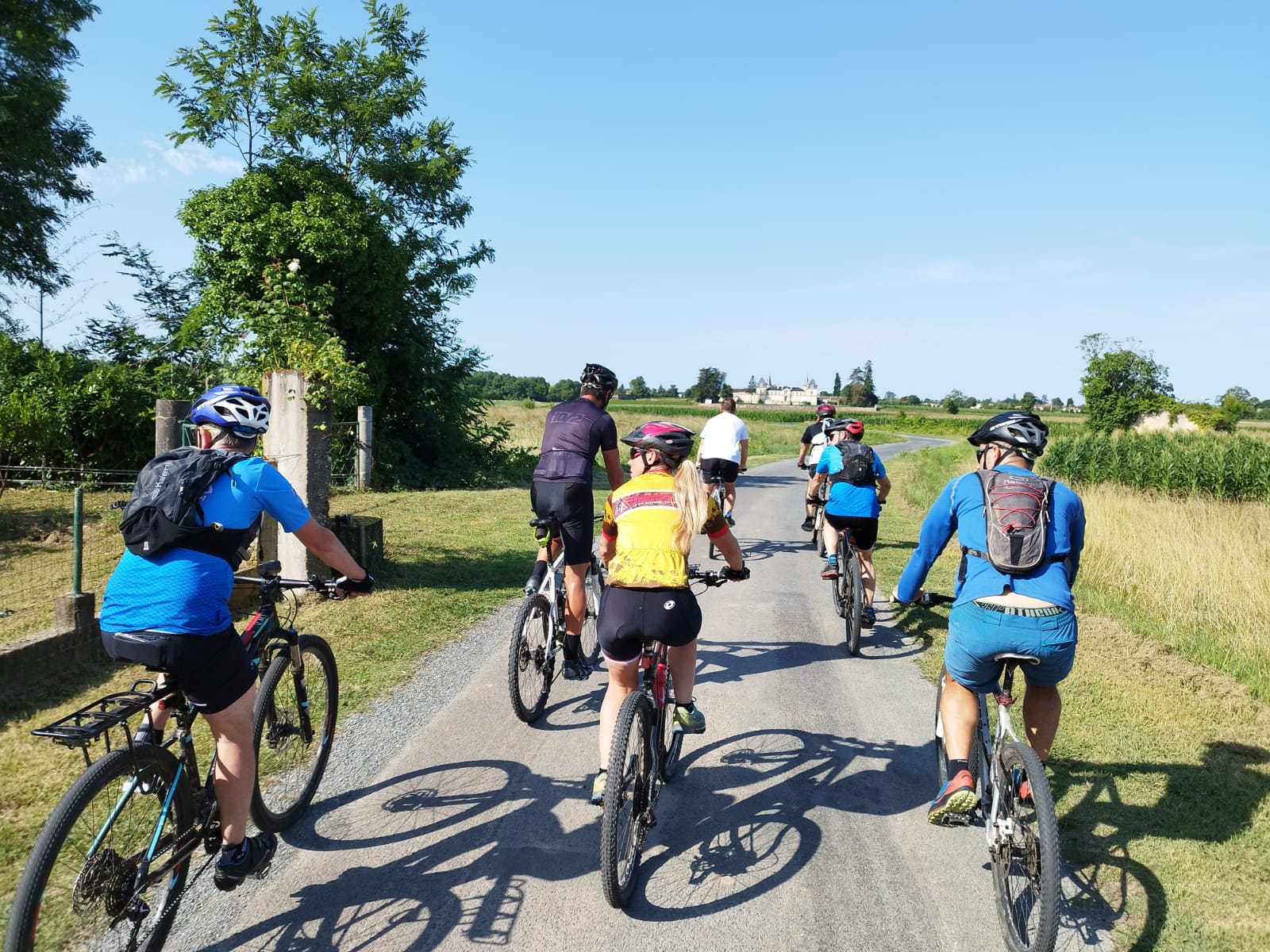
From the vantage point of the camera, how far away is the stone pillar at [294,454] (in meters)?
7.75

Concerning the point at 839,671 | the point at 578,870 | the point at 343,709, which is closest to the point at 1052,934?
the point at 578,870

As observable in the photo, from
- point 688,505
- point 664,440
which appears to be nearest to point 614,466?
point 664,440

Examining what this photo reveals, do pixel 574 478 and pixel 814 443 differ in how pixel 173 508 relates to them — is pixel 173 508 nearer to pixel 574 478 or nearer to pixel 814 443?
pixel 574 478

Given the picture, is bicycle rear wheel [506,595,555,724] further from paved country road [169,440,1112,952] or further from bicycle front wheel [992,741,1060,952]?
bicycle front wheel [992,741,1060,952]

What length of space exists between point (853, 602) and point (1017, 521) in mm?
3753

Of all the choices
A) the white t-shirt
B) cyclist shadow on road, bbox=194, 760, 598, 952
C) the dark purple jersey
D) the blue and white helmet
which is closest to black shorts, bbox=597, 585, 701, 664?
cyclist shadow on road, bbox=194, 760, 598, 952

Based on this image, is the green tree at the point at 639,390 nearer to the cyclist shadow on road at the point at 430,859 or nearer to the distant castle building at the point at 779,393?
the distant castle building at the point at 779,393

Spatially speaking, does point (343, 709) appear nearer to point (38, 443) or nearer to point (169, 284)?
point (38, 443)

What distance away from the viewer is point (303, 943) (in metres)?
2.98

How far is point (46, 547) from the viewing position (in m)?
9.19

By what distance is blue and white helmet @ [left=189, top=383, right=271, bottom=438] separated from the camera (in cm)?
309

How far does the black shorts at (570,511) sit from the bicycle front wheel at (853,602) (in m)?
2.65

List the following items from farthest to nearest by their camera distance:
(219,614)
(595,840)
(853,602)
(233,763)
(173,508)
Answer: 1. (853,602)
2. (595,840)
3. (233,763)
4. (219,614)
5. (173,508)

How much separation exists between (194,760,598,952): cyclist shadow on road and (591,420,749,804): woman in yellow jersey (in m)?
0.47
